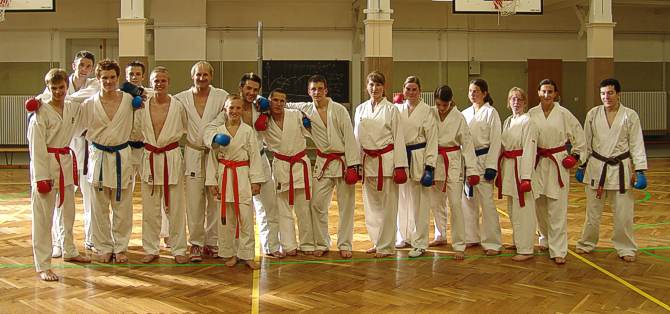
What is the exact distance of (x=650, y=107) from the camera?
49.0 feet

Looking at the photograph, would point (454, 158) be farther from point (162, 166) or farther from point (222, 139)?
point (162, 166)

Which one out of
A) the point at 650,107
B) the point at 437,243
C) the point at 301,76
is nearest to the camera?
the point at 437,243

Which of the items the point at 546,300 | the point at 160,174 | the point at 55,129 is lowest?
the point at 546,300

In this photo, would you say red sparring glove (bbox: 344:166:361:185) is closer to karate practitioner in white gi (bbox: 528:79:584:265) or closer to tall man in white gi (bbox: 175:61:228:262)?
tall man in white gi (bbox: 175:61:228:262)

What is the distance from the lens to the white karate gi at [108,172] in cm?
493

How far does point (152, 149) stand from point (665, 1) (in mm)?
12370

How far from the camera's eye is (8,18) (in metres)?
13.5

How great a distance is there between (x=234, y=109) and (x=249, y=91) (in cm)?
34

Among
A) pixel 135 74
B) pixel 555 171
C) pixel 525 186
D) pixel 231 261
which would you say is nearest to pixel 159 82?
pixel 135 74

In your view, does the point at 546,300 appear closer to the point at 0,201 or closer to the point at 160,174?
the point at 160,174

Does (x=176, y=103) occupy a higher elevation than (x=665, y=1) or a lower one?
lower

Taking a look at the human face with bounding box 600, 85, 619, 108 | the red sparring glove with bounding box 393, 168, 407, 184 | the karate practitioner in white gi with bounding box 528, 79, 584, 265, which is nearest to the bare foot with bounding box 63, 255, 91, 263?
the red sparring glove with bounding box 393, 168, 407, 184

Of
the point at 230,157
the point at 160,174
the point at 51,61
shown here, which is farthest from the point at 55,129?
the point at 51,61

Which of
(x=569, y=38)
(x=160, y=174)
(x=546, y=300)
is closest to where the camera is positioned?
(x=546, y=300)
